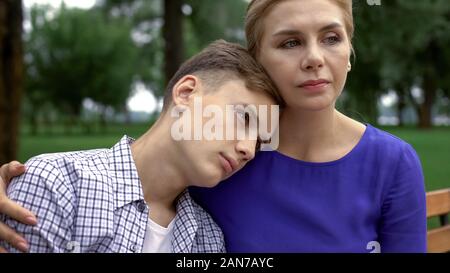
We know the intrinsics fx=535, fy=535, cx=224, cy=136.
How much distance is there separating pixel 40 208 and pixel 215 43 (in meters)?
0.86

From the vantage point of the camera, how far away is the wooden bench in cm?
257

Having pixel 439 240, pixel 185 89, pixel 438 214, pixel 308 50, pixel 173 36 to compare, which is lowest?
pixel 439 240

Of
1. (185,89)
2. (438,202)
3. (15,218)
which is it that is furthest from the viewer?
(438,202)

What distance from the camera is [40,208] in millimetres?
1486

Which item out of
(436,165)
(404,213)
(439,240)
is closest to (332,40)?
(404,213)

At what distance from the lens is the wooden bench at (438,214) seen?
257cm

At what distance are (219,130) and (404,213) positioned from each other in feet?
2.19

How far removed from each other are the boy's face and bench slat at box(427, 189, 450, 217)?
1204mm

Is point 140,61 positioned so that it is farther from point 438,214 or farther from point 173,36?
point 438,214

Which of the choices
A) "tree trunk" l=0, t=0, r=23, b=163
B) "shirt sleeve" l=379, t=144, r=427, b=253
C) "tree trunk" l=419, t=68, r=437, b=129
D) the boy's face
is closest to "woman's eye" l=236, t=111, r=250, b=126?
the boy's face

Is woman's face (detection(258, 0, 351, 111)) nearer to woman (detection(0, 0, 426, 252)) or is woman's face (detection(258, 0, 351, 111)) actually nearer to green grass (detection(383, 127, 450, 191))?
woman (detection(0, 0, 426, 252))

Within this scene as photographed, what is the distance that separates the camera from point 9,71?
6.50 meters

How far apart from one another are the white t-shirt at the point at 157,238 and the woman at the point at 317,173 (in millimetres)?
215

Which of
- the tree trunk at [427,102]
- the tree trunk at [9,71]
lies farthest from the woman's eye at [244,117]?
the tree trunk at [427,102]
